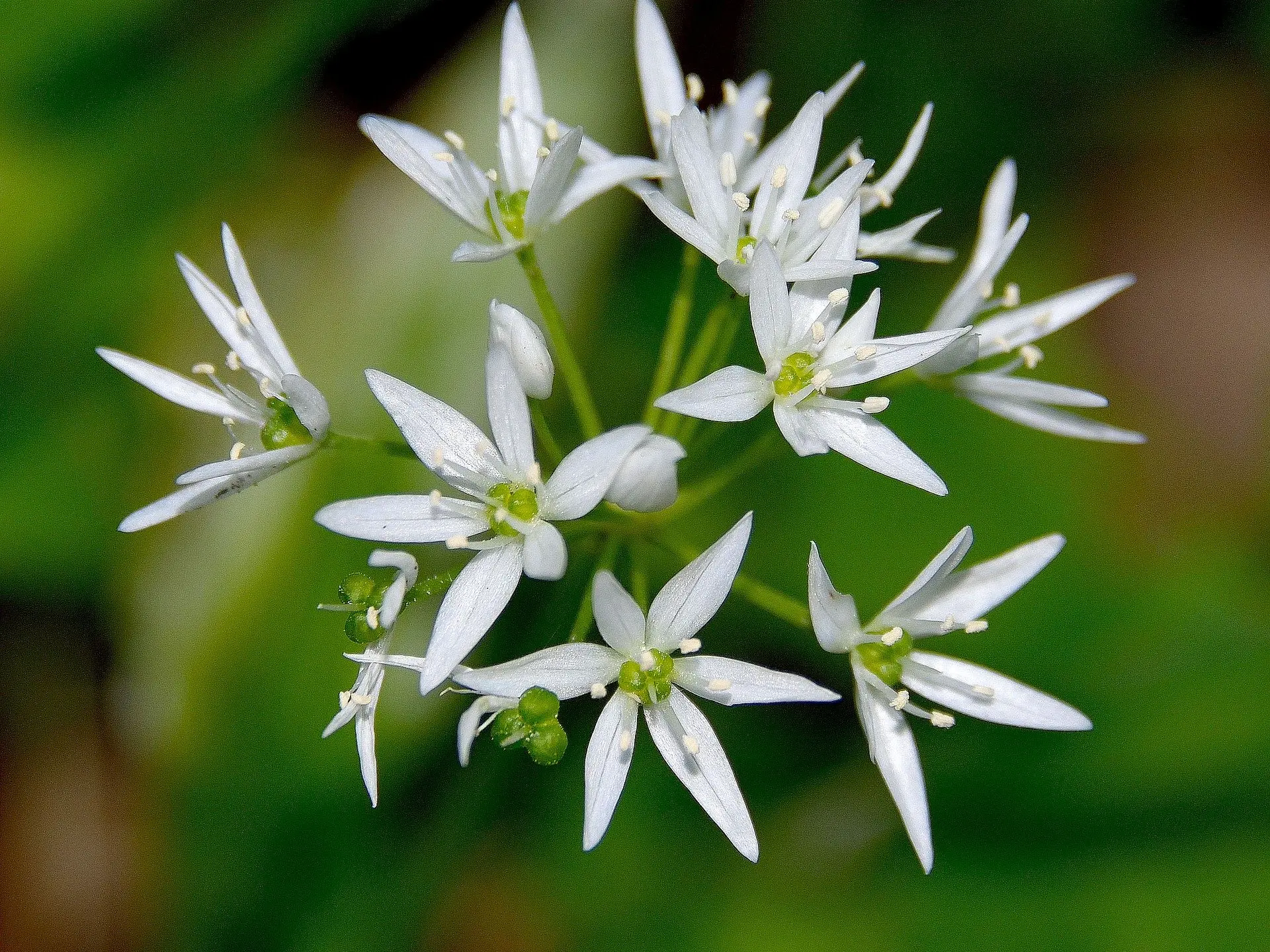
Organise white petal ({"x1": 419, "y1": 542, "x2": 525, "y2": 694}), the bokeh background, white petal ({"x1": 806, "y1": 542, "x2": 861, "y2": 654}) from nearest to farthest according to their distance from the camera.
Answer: white petal ({"x1": 419, "y1": 542, "x2": 525, "y2": 694}), white petal ({"x1": 806, "y1": 542, "x2": 861, "y2": 654}), the bokeh background

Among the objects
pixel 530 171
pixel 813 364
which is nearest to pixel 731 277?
pixel 813 364

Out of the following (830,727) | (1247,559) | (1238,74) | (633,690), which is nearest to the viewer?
(633,690)

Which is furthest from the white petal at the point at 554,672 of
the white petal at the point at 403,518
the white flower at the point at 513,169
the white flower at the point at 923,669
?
the white flower at the point at 513,169

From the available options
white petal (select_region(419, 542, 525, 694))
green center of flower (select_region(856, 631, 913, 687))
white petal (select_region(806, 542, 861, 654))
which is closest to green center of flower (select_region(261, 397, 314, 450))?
white petal (select_region(419, 542, 525, 694))

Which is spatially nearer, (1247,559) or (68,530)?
(68,530)

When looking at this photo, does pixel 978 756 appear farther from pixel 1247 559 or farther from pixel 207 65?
pixel 207 65

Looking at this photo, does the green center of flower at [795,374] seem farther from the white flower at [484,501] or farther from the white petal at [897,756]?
the white petal at [897,756]

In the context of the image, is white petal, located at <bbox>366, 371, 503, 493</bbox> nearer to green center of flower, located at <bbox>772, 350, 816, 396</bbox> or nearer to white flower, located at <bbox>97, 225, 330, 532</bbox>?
white flower, located at <bbox>97, 225, 330, 532</bbox>
